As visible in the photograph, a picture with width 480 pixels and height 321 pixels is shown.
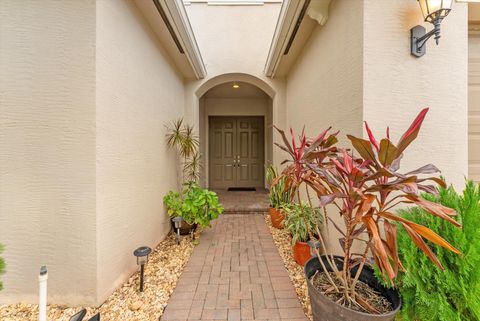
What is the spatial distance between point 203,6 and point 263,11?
133 centimetres

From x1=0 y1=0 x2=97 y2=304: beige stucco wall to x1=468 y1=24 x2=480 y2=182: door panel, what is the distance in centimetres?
384

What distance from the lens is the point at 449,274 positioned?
1229 mm

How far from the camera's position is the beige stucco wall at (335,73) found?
180 centimetres

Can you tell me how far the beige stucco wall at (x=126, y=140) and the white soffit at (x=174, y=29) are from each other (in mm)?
120

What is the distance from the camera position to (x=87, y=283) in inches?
66.2

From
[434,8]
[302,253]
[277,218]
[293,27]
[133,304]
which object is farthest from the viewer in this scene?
[277,218]

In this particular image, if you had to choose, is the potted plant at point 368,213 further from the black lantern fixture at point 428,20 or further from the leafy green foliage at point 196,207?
the leafy green foliage at point 196,207

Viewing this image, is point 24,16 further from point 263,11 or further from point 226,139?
point 226,139

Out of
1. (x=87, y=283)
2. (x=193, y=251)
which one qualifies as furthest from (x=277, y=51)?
(x=87, y=283)

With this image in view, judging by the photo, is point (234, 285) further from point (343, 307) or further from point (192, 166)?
point (192, 166)

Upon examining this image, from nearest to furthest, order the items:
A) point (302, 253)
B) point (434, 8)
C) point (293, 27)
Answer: point (434, 8) < point (302, 253) < point (293, 27)

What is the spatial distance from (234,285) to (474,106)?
329cm

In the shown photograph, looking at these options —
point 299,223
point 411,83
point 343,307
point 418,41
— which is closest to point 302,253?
point 299,223

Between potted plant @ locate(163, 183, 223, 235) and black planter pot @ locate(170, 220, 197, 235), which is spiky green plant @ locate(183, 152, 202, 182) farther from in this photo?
black planter pot @ locate(170, 220, 197, 235)
